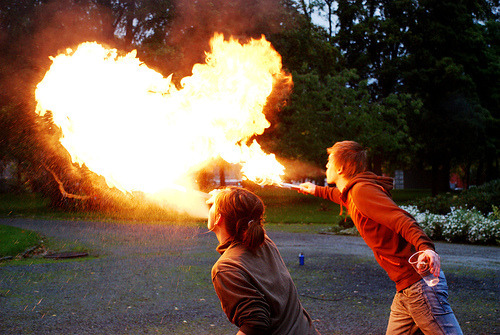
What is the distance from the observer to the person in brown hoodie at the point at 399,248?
3131mm

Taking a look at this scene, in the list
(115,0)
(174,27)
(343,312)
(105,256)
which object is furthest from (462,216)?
(115,0)

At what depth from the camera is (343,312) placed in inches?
247

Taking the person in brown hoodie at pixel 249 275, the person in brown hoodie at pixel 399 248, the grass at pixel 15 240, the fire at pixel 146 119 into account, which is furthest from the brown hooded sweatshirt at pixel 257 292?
the grass at pixel 15 240

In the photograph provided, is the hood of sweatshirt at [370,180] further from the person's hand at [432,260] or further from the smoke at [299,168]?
the smoke at [299,168]

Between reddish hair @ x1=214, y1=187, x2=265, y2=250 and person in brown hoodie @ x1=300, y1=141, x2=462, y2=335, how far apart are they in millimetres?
1112

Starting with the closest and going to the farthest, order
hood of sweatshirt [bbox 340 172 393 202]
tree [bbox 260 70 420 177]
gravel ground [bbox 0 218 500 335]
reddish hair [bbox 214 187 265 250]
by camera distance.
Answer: reddish hair [bbox 214 187 265 250]
hood of sweatshirt [bbox 340 172 393 202]
gravel ground [bbox 0 218 500 335]
tree [bbox 260 70 420 177]

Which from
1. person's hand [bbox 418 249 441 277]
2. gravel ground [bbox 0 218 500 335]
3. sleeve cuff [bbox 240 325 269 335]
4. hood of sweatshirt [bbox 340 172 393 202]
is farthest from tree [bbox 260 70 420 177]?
sleeve cuff [bbox 240 325 269 335]

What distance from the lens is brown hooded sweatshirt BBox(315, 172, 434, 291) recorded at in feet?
10.5

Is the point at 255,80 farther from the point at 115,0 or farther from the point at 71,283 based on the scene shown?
the point at 115,0

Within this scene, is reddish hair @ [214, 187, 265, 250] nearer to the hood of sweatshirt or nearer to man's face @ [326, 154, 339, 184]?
the hood of sweatshirt

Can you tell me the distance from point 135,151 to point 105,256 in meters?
6.50

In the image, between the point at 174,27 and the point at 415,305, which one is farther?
the point at 174,27

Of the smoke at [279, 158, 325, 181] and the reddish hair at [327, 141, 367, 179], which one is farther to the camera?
the smoke at [279, 158, 325, 181]

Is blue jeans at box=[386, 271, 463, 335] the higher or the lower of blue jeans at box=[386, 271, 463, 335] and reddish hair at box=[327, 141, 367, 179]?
the lower
